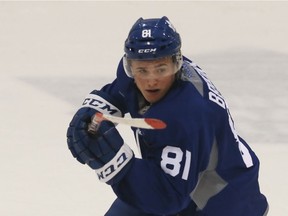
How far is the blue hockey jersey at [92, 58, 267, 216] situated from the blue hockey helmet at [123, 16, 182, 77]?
0.08 metres

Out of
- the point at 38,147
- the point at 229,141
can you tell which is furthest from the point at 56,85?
the point at 229,141

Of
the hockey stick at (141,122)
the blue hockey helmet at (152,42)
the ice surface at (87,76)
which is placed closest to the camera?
the hockey stick at (141,122)

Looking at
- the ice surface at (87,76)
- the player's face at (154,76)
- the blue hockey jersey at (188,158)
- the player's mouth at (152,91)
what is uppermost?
the player's face at (154,76)

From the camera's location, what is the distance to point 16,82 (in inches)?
172

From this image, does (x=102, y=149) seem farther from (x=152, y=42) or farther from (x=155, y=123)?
(x=152, y=42)

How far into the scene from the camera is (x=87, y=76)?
14.9 ft

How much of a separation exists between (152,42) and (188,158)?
0.84 ft

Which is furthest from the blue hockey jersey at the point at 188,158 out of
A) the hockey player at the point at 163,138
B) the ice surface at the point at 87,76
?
the ice surface at the point at 87,76

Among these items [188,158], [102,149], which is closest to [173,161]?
[188,158]

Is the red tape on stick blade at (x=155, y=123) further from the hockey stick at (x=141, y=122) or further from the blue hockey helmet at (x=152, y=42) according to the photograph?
the blue hockey helmet at (x=152, y=42)

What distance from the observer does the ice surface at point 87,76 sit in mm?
3240

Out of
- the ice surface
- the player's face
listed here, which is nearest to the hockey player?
the player's face

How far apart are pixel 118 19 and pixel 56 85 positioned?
4.58 ft

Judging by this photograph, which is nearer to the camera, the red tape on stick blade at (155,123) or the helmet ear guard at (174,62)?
the red tape on stick blade at (155,123)
